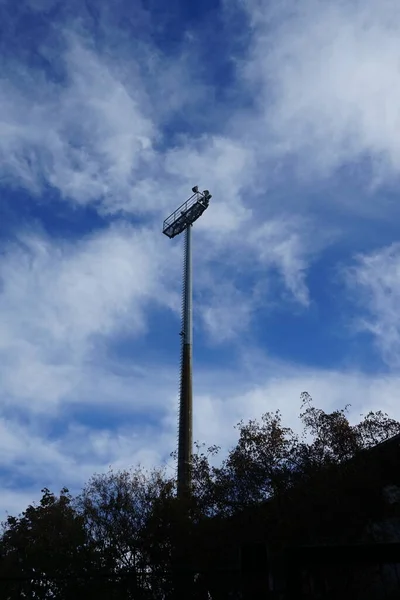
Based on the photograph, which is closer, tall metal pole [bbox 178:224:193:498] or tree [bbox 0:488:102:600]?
tree [bbox 0:488:102:600]

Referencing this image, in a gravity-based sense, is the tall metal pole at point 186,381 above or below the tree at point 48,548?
above

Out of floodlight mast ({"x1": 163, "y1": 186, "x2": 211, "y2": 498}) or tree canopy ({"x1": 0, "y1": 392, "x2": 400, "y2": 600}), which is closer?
tree canopy ({"x1": 0, "y1": 392, "x2": 400, "y2": 600})

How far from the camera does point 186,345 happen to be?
33656 millimetres

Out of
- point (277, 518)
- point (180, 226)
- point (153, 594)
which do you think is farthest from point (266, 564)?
point (180, 226)

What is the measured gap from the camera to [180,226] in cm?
4072

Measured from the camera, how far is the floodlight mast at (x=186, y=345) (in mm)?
28905

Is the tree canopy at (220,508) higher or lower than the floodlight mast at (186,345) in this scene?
lower

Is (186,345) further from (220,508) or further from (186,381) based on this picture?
(220,508)

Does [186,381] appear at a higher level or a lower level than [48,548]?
higher

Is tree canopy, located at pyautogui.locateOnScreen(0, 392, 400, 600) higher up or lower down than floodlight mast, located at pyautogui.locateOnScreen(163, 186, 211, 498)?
lower down

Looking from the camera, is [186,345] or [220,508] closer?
[220,508]

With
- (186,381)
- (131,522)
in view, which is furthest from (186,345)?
(131,522)

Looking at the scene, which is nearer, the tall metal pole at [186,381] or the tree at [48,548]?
the tree at [48,548]

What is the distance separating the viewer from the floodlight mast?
28905 millimetres
